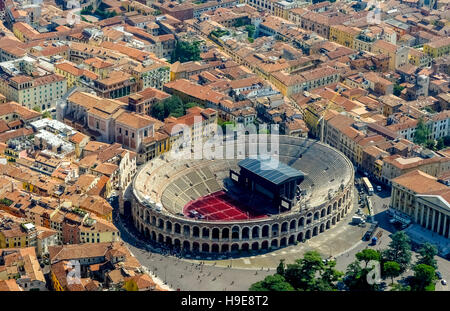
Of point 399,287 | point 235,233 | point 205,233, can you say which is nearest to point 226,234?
point 235,233

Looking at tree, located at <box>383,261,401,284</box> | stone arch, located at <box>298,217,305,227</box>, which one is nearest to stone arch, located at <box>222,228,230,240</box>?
stone arch, located at <box>298,217,305,227</box>

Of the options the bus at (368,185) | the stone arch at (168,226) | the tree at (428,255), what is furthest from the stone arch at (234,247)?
the bus at (368,185)

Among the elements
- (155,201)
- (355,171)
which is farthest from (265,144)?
(155,201)

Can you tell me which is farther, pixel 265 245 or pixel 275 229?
pixel 265 245

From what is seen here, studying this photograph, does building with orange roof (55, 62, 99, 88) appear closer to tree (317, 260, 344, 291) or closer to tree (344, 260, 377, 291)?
tree (317, 260, 344, 291)

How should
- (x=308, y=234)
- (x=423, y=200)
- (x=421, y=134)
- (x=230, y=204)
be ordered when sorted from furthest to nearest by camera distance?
(x=421, y=134) → (x=230, y=204) → (x=423, y=200) → (x=308, y=234)

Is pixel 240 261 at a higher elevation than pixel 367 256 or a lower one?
lower

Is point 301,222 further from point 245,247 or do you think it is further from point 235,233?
point 235,233

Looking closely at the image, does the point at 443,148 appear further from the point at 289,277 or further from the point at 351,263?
the point at 289,277
